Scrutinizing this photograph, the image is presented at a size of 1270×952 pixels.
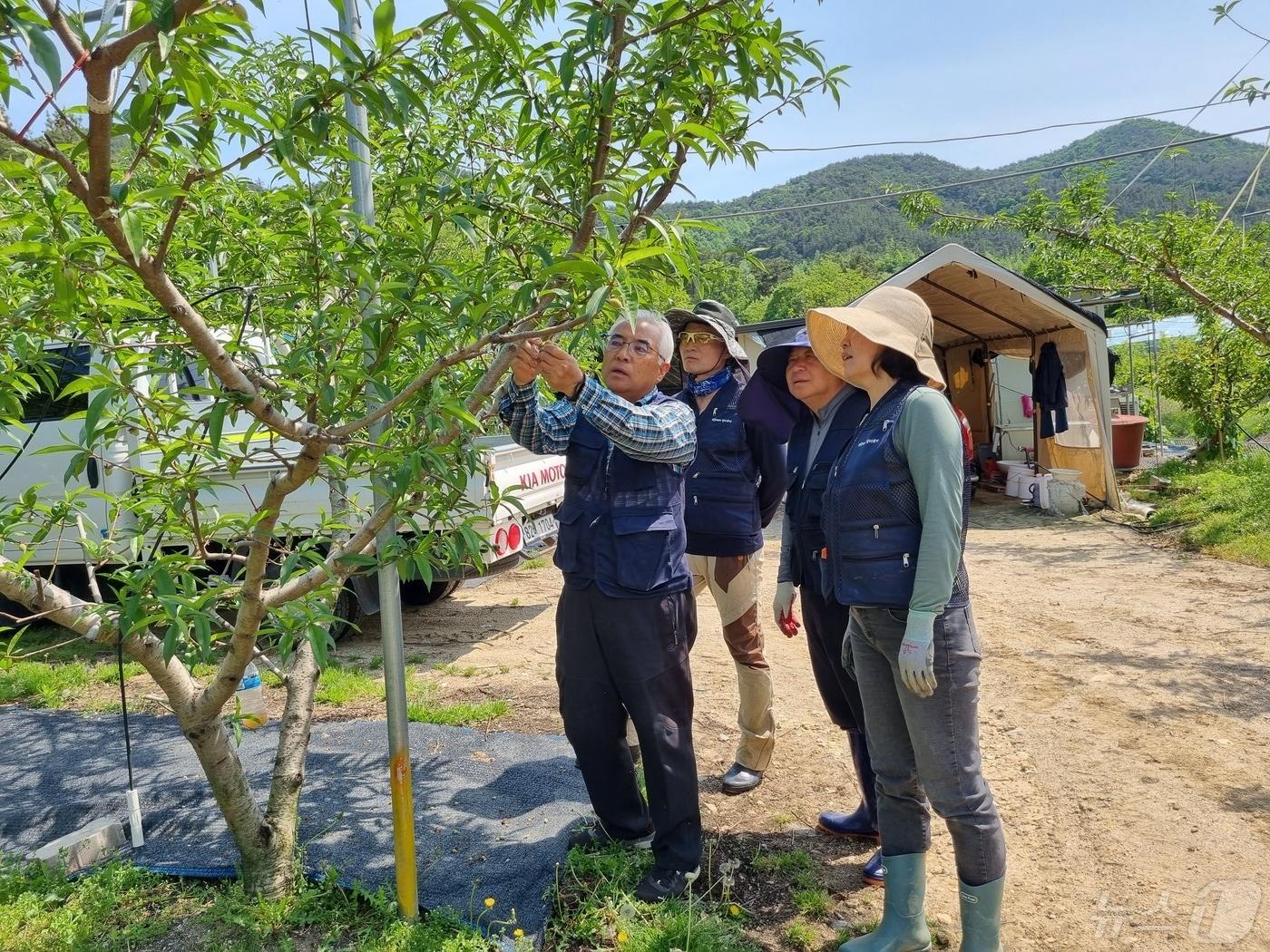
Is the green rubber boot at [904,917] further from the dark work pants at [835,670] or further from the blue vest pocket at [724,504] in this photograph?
the blue vest pocket at [724,504]

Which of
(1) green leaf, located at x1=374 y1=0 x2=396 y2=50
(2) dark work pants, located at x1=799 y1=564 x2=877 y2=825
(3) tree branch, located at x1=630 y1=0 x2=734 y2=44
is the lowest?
(2) dark work pants, located at x1=799 y1=564 x2=877 y2=825

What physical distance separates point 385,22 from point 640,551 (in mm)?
1630

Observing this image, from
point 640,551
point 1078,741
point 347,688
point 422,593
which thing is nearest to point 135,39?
point 640,551

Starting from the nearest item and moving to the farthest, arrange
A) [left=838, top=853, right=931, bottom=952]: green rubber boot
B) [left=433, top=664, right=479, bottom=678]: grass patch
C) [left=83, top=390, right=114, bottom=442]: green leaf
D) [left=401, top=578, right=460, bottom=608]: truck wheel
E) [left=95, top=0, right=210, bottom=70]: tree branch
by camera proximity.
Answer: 1. [left=95, top=0, right=210, bottom=70]: tree branch
2. [left=83, top=390, right=114, bottom=442]: green leaf
3. [left=838, top=853, right=931, bottom=952]: green rubber boot
4. [left=433, top=664, right=479, bottom=678]: grass patch
5. [left=401, top=578, right=460, bottom=608]: truck wheel

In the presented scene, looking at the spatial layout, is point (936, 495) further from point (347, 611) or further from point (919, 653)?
point (347, 611)

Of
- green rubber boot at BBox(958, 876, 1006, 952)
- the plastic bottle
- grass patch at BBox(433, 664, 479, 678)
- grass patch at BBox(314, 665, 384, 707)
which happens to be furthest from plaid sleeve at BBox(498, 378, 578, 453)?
grass patch at BBox(433, 664, 479, 678)

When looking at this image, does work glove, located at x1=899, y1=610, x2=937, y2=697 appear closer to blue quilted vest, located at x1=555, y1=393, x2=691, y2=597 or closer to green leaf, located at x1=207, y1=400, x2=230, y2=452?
blue quilted vest, located at x1=555, y1=393, x2=691, y2=597

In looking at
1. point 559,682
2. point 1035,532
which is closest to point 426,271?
point 559,682

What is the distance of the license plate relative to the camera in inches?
227

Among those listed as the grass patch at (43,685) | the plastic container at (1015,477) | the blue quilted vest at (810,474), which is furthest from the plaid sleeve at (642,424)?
the plastic container at (1015,477)

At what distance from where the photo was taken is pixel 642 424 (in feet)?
8.02

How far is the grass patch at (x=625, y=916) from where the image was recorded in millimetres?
2436

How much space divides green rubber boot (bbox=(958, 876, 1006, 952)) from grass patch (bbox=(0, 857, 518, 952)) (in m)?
1.18

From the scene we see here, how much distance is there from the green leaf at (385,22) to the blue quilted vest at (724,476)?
2.16 metres
